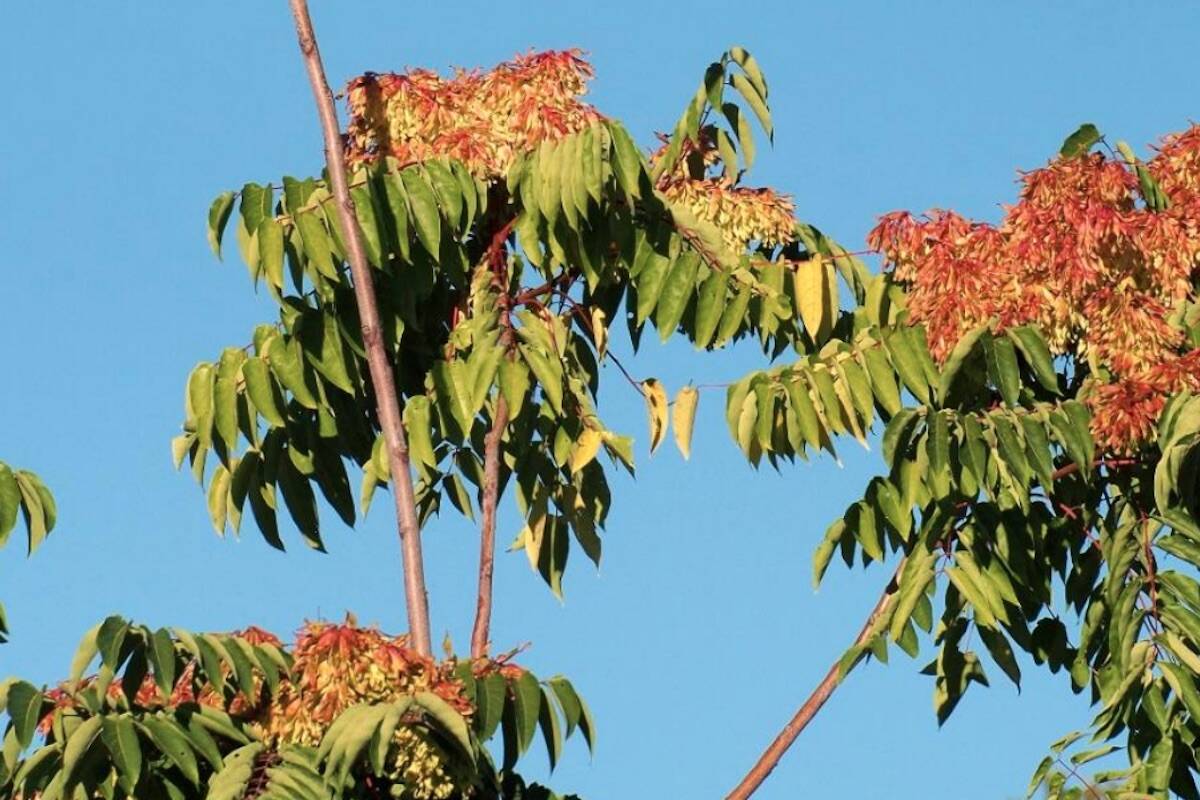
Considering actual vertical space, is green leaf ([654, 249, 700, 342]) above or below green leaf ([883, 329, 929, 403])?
above

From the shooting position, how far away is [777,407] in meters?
6.63

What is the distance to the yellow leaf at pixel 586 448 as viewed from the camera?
6.64m

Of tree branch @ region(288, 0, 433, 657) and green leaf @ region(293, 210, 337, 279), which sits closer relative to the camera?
tree branch @ region(288, 0, 433, 657)

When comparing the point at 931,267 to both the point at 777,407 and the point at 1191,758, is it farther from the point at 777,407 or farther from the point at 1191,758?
the point at 1191,758

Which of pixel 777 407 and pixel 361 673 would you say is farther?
pixel 777 407

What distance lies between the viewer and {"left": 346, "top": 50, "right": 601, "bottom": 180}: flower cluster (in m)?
6.67

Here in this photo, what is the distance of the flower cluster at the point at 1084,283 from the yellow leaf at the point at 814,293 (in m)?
0.31

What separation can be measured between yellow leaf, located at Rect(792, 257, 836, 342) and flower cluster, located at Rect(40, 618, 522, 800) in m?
1.64

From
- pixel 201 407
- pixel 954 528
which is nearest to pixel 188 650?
pixel 201 407

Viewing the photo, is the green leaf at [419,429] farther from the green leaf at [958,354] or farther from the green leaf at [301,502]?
the green leaf at [958,354]

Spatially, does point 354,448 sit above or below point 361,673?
above

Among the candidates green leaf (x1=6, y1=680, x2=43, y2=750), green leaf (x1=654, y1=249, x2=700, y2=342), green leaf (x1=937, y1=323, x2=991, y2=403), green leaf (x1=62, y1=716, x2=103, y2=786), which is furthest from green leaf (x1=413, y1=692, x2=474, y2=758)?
green leaf (x1=937, y1=323, x2=991, y2=403)

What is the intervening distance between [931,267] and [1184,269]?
0.65 meters

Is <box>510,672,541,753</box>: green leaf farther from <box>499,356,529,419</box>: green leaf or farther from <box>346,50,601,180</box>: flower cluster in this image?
<box>346,50,601,180</box>: flower cluster
